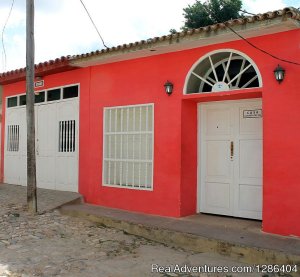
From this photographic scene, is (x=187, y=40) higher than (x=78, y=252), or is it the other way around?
(x=187, y=40)

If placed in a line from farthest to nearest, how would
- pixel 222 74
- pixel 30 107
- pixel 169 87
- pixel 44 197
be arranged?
pixel 44 197 < pixel 30 107 < pixel 169 87 < pixel 222 74

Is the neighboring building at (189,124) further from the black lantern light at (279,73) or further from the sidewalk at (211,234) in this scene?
the sidewalk at (211,234)

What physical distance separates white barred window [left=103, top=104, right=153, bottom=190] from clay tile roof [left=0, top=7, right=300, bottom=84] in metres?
1.21

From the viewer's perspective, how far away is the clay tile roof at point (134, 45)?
18.2 ft

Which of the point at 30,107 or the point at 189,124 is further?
the point at 30,107

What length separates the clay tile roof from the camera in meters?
5.55

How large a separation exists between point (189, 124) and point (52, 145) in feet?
13.4

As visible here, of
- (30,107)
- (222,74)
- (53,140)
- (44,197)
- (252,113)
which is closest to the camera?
(252,113)

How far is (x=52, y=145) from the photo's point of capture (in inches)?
388

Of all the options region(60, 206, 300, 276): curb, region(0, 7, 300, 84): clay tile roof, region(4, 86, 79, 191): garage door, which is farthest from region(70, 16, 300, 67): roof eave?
region(60, 206, 300, 276): curb

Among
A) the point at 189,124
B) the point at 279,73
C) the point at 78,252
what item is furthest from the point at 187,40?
the point at 78,252

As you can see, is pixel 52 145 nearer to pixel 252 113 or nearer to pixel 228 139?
pixel 228 139

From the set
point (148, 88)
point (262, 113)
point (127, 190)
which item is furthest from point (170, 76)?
point (127, 190)

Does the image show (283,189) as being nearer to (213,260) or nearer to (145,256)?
(213,260)
